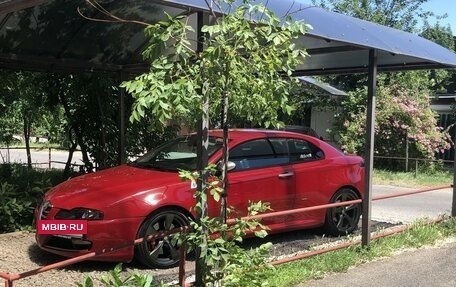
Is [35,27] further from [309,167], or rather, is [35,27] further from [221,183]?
[221,183]

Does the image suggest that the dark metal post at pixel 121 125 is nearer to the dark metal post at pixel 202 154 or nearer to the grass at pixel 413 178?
the dark metal post at pixel 202 154

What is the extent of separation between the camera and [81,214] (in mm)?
5793

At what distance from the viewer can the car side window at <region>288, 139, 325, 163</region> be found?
25.1 feet

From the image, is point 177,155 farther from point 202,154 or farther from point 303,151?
point 202,154

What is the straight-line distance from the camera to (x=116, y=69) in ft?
31.9

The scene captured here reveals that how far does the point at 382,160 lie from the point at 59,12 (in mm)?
14361

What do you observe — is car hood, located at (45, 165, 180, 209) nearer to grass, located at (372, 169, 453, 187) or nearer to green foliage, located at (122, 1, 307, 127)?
green foliage, located at (122, 1, 307, 127)

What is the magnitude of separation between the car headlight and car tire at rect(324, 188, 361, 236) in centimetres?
339

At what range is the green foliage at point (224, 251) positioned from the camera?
3984mm

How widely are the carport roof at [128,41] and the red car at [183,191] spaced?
147cm

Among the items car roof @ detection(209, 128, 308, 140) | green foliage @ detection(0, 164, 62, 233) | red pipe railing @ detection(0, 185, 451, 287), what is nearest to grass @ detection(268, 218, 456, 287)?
red pipe railing @ detection(0, 185, 451, 287)

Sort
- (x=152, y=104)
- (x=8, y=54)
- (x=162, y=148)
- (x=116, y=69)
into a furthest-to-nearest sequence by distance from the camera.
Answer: (x=116, y=69)
(x=8, y=54)
(x=162, y=148)
(x=152, y=104)

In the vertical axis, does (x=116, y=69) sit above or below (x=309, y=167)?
above

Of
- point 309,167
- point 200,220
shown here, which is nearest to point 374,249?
point 309,167
